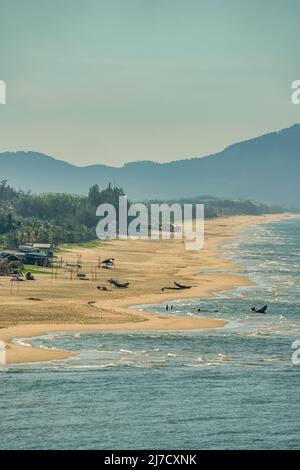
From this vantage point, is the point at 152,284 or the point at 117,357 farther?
the point at 152,284

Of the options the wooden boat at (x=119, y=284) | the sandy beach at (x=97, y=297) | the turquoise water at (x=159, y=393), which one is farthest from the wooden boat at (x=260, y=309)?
the wooden boat at (x=119, y=284)

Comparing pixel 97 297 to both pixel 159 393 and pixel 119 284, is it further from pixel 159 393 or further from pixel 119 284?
pixel 159 393

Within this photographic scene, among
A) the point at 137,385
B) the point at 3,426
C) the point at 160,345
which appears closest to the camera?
the point at 3,426

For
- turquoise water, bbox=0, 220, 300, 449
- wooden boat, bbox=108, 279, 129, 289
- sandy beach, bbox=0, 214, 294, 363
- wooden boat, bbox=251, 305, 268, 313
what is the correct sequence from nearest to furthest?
1. turquoise water, bbox=0, 220, 300, 449
2. sandy beach, bbox=0, 214, 294, 363
3. wooden boat, bbox=251, 305, 268, 313
4. wooden boat, bbox=108, 279, 129, 289

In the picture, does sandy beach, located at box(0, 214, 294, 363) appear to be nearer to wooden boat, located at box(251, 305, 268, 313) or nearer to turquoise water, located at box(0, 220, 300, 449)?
turquoise water, located at box(0, 220, 300, 449)

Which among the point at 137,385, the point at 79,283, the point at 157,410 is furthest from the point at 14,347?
the point at 79,283

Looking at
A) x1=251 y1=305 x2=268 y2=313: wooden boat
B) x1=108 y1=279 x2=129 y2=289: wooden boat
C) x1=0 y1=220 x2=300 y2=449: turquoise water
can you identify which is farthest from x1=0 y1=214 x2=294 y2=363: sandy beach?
x1=251 y1=305 x2=268 y2=313: wooden boat
